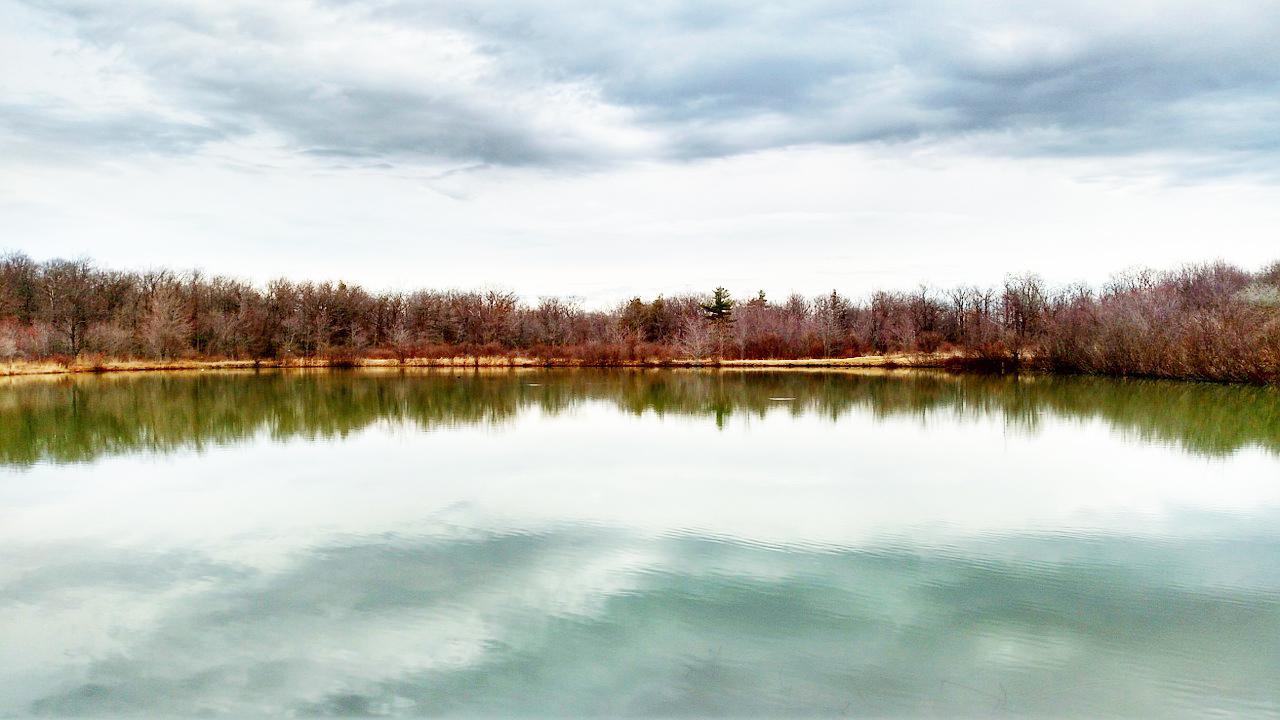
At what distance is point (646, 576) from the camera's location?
716 centimetres

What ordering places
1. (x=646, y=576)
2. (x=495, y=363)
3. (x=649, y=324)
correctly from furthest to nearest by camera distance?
(x=649, y=324), (x=495, y=363), (x=646, y=576)

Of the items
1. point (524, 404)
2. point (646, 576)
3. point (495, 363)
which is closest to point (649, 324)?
point (495, 363)

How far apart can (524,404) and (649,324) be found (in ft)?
167

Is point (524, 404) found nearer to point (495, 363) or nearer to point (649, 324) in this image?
point (495, 363)

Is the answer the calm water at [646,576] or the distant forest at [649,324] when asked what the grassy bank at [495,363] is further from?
the calm water at [646,576]

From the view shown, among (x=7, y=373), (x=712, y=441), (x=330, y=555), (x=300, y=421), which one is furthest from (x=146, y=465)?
(x=7, y=373)

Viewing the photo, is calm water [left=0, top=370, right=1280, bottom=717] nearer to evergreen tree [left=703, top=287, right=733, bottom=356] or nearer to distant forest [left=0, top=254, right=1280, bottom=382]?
distant forest [left=0, top=254, right=1280, bottom=382]

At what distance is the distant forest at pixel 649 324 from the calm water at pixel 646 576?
2020cm

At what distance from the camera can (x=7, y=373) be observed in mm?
38531

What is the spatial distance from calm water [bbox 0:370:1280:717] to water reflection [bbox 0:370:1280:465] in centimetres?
104

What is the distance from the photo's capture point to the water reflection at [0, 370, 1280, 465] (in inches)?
660

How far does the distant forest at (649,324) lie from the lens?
33.6 meters

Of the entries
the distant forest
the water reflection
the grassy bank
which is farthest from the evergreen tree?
the water reflection

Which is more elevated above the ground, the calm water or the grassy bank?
the grassy bank
